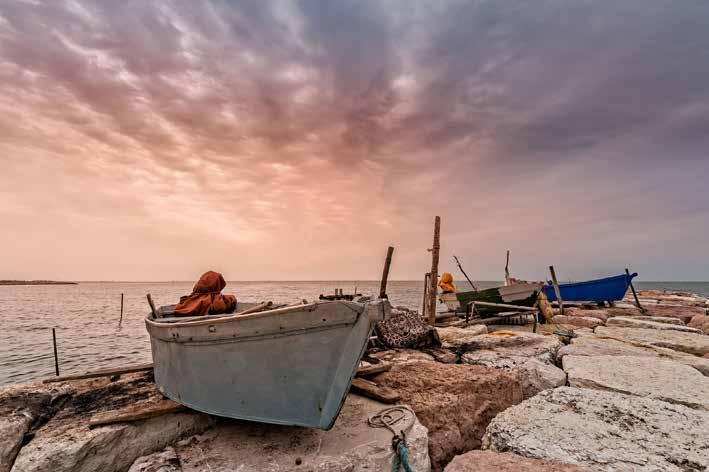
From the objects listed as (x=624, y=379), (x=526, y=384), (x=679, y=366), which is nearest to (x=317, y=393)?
(x=526, y=384)

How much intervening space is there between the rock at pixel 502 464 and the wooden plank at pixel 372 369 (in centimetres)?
209

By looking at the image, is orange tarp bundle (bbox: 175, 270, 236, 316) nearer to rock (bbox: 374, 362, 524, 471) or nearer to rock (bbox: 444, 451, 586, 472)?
rock (bbox: 374, 362, 524, 471)

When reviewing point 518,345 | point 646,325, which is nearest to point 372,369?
point 518,345

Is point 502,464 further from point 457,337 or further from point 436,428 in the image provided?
point 457,337

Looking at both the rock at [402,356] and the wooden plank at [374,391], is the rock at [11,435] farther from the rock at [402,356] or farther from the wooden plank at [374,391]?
the rock at [402,356]

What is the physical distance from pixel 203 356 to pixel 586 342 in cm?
817

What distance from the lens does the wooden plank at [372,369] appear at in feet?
16.7

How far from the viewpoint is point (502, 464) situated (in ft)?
9.68

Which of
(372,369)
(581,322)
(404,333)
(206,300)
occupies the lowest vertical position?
(581,322)

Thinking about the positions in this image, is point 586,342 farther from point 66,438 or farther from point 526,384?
point 66,438

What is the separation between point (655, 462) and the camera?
9.40 feet

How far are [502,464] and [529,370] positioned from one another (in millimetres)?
2971

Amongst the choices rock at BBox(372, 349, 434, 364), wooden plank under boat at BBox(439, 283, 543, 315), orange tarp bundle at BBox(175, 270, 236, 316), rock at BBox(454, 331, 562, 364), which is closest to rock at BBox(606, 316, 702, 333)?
wooden plank under boat at BBox(439, 283, 543, 315)

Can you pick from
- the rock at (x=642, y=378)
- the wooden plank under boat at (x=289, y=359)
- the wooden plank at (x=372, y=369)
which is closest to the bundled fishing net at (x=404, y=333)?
the wooden plank at (x=372, y=369)
